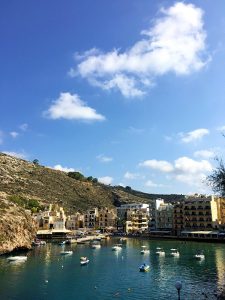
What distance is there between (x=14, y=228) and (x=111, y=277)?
45905mm

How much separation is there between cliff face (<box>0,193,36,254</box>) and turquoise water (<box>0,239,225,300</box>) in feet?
26.1

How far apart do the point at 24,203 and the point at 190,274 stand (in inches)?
4786

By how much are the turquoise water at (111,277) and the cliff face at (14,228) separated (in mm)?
7942

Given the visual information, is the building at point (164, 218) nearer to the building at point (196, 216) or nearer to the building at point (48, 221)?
the building at point (196, 216)

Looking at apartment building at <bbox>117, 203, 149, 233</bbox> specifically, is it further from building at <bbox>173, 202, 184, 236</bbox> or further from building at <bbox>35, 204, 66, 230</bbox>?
building at <bbox>35, 204, 66, 230</bbox>

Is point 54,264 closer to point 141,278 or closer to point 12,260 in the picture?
point 12,260

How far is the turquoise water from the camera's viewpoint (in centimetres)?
5538

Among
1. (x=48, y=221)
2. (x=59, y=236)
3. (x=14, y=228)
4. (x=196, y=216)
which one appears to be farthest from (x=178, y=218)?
(x=14, y=228)

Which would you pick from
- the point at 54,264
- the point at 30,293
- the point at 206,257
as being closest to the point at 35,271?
the point at 54,264

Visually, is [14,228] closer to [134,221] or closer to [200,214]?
[200,214]

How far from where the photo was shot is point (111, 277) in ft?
226

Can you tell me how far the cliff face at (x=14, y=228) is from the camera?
10050 centimetres

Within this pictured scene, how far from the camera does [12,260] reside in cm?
8494

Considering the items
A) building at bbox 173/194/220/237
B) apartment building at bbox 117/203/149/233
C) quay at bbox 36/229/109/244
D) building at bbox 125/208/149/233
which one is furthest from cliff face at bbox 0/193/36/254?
building at bbox 125/208/149/233
